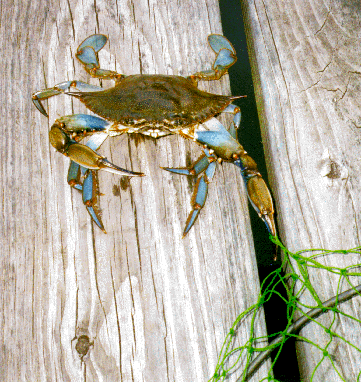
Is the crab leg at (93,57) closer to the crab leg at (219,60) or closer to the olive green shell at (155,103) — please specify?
the olive green shell at (155,103)

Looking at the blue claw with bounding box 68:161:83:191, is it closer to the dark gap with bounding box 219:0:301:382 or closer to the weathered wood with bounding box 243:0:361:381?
the weathered wood with bounding box 243:0:361:381

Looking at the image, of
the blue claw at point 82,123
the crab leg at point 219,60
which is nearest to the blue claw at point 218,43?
the crab leg at point 219,60

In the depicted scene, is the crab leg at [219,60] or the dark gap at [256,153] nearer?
the crab leg at [219,60]

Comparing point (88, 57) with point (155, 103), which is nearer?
point (155, 103)

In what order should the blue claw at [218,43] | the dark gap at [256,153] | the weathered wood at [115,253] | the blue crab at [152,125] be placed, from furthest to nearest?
the dark gap at [256,153] < the blue claw at [218,43] < the blue crab at [152,125] < the weathered wood at [115,253]

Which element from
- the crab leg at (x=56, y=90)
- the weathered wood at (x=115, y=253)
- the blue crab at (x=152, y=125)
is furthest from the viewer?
the crab leg at (x=56, y=90)

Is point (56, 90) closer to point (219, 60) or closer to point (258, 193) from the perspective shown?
point (219, 60)

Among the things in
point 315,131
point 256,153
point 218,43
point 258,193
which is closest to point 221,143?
point 258,193

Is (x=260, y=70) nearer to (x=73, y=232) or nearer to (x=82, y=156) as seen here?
(x=82, y=156)


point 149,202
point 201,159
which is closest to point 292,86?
point 201,159
